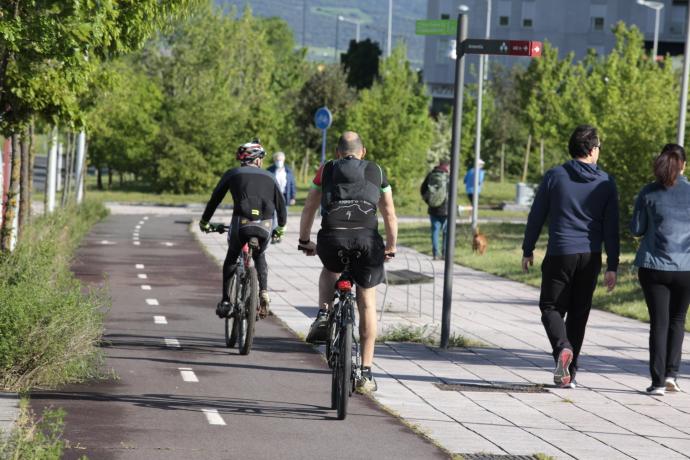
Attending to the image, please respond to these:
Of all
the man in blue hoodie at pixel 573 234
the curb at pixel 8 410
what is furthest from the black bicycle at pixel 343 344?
the curb at pixel 8 410

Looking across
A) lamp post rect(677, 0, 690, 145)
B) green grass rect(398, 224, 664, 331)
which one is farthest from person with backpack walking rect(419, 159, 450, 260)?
lamp post rect(677, 0, 690, 145)

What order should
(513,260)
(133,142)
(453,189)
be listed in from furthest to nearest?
(133,142) → (513,260) → (453,189)

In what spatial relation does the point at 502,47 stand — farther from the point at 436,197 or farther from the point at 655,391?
the point at 436,197

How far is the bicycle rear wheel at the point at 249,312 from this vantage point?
10.7m

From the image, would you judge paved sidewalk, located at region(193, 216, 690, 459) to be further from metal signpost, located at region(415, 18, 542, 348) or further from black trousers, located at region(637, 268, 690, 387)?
metal signpost, located at region(415, 18, 542, 348)

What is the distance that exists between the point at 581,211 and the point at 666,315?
98cm

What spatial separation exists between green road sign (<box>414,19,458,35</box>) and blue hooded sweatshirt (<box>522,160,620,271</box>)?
128 inches

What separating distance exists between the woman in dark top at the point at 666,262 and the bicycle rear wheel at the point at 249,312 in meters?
3.11

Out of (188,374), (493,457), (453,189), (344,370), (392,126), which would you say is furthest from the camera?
(392,126)

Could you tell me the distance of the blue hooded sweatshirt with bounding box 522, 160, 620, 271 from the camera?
924 cm

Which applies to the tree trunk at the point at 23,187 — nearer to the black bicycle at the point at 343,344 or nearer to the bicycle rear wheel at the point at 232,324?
the bicycle rear wheel at the point at 232,324

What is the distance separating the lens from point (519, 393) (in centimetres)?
922

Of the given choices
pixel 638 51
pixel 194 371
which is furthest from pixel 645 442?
pixel 638 51

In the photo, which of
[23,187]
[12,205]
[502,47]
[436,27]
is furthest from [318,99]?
[502,47]
